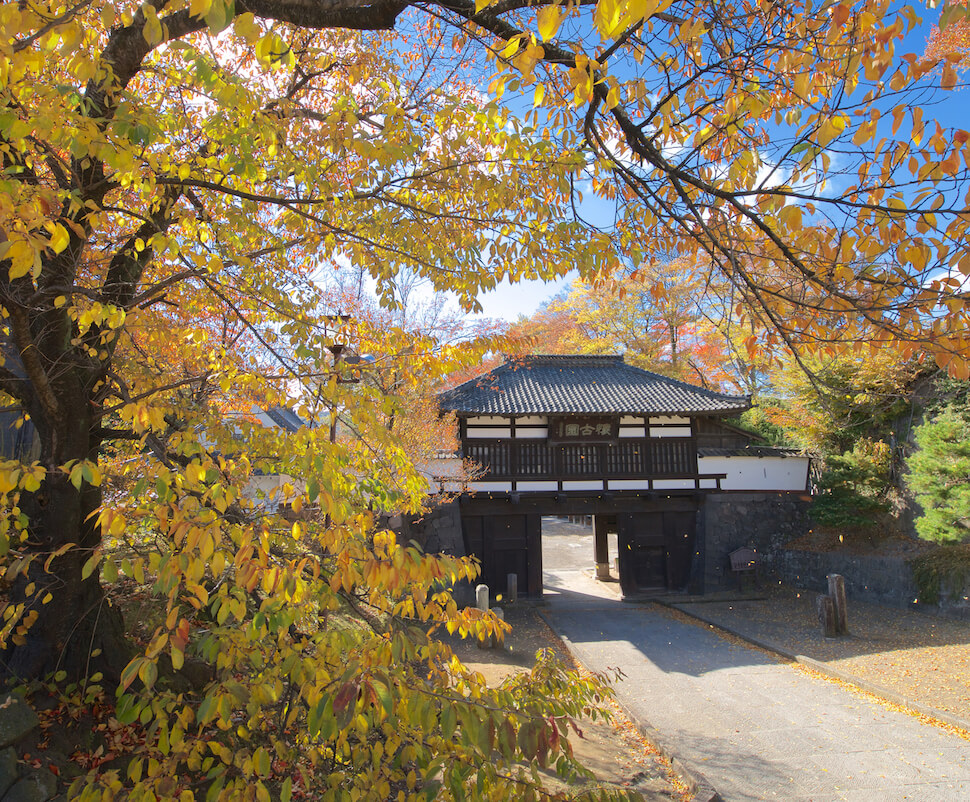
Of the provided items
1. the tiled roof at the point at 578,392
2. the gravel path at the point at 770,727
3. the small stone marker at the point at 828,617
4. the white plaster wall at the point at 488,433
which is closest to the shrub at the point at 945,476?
the small stone marker at the point at 828,617

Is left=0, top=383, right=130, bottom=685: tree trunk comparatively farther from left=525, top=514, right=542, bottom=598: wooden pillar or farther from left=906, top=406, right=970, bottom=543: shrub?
left=906, top=406, right=970, bottom=543: shrub

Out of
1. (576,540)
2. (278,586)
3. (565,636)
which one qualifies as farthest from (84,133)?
(576,540)

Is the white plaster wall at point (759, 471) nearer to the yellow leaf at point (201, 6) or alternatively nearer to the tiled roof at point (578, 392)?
the tiled roof at point (578, 392)

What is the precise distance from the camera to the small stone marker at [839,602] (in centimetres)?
1177

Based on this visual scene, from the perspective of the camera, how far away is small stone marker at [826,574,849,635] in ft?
38.6

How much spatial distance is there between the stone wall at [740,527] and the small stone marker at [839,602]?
493 centimetres

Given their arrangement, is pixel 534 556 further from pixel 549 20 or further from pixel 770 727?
pixel 549 20

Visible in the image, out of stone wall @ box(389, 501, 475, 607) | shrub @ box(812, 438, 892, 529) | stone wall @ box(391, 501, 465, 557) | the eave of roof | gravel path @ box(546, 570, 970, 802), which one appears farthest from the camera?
the eave of roof

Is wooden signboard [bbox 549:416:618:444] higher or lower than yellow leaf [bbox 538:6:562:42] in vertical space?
lower

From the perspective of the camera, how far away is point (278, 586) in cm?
204

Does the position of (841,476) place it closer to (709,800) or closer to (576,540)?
(709,800)

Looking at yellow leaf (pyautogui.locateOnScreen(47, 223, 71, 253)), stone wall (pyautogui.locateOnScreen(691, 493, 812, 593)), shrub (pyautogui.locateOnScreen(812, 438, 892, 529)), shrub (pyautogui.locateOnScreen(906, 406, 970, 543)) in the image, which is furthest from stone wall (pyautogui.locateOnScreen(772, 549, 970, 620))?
yellow leaf (pyautogui.locateOnScreen(47, 223, 71, 253))

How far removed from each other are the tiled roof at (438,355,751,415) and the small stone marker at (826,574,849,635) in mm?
5287

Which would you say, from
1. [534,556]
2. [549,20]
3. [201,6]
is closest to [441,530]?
[534,556]
